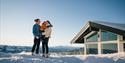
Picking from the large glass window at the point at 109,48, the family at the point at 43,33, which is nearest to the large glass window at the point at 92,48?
the large glass window at the point at 109,48

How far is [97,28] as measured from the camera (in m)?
16.4

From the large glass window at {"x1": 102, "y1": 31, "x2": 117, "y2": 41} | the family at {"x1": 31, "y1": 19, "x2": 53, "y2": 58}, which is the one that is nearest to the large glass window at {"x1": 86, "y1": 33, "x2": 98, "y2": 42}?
the large glass window at {"x1": 102, "y1": 31, "x2": 117, "y2": 41}

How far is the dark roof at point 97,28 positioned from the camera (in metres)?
13.5

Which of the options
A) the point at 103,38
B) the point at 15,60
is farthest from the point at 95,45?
the point at 15,60

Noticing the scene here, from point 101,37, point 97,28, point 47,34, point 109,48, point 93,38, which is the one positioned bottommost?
point 109,48

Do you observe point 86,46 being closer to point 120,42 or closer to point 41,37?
point 120,42

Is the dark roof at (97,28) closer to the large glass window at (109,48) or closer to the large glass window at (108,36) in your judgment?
the large glass window at (108,36)

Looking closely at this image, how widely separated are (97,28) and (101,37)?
2.71ft

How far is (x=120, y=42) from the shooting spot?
13914 mm

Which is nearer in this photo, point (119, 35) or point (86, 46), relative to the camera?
point (119, 35)

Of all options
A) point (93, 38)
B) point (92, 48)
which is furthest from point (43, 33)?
point (92, 48)

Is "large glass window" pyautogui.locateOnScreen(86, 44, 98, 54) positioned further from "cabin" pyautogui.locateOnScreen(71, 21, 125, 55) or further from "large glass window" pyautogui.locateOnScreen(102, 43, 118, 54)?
"large glass window" pyautogui.locateOnScreen(102, 43, 118, 54)

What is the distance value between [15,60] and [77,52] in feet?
43.2

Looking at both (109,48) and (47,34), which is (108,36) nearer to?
(109,48)
